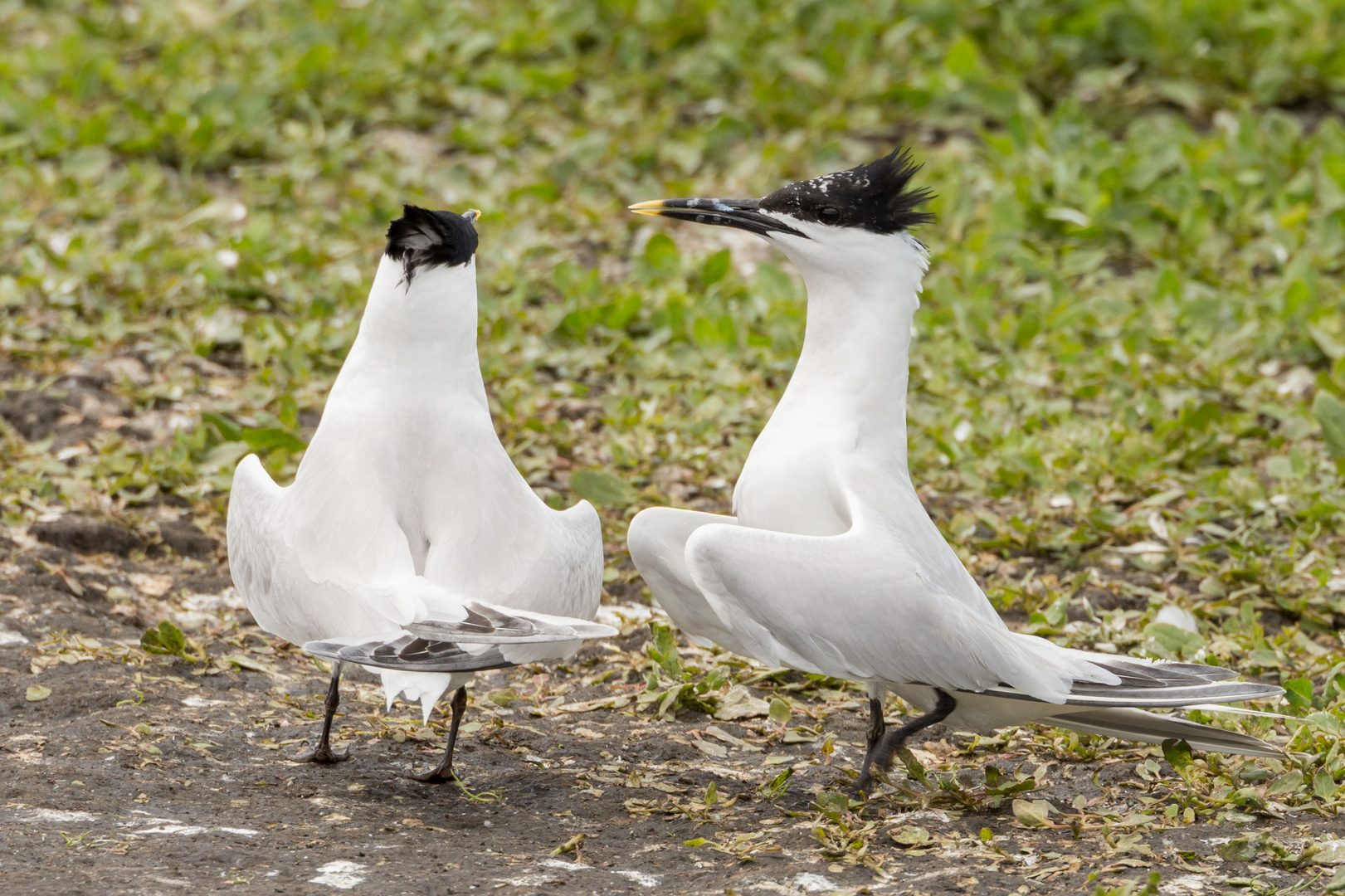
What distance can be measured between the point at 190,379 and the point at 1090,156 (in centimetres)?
487

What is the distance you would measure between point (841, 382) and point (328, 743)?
1708 millimetres

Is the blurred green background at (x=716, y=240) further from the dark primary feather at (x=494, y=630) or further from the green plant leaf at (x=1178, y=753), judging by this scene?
the dark primary feather at (x=494, y=630)

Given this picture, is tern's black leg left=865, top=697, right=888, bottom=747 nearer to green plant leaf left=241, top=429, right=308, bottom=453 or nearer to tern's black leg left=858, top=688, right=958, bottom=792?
tern's black leg left=858, top=688, right=958, bottom=792

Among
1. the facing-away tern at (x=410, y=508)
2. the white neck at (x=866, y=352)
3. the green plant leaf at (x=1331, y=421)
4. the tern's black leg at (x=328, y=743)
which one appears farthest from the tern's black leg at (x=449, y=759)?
the green plant leaf at (x=1331, y=421)

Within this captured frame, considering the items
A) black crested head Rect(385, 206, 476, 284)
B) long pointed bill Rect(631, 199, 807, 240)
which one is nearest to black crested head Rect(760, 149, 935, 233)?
long pointed bill Rect(631, 199, 807, 240)

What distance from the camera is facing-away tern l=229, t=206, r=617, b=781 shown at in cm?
A: 366

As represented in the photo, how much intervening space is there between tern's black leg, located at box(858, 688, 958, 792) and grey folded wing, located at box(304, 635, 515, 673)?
1.08m

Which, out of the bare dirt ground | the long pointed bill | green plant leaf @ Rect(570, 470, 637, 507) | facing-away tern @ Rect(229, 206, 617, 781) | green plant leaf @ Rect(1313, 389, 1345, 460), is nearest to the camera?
the bare dirt ground

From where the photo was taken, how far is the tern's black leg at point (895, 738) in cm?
377

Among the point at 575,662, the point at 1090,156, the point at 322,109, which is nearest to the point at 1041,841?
the point at 575,662

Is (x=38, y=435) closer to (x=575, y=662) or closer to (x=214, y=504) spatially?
(x=214, y=504)

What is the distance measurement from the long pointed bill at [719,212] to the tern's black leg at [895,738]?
4.56 ft

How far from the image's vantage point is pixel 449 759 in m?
3.86

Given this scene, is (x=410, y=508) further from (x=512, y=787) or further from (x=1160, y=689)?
(x=1160, y=689)
